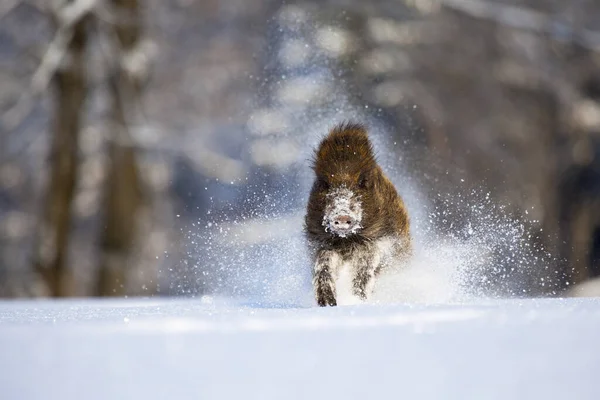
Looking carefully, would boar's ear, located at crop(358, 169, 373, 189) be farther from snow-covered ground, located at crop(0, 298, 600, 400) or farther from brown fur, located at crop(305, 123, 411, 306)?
snow-covered ground, located at crop(0, 298, 600, 400)

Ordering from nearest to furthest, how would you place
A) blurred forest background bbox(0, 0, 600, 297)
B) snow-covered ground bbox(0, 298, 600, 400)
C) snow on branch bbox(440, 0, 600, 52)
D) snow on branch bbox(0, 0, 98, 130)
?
1. snow-covered ground bbox(0, 298, 600, 400)
2. snow on branch bbox(0, 0, 98, 130)
3. blurred forest background bbox(0, 0, 600, 297)
4. snow on branch bbox(440, 0, 600, 52)

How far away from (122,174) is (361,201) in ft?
29.6

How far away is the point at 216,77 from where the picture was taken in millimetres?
20359

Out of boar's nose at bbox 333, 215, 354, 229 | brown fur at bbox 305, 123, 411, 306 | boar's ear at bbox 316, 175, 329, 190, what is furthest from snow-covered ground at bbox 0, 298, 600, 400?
boar's ear at bbox 316, 175, 329, 190

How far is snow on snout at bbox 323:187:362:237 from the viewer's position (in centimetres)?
513

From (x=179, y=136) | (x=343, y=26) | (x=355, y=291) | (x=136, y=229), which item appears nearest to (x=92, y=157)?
(x=179, y=136)

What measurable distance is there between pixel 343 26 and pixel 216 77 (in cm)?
629

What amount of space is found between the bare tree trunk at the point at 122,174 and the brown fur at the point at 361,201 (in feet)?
26.2

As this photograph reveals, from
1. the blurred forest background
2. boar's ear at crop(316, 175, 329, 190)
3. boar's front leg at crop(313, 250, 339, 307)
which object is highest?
the blurred forest background

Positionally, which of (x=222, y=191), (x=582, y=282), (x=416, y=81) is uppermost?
(x=416, y=81)

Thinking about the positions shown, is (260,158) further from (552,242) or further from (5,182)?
(5,182)

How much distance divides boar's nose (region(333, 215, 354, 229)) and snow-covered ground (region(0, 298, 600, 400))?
71.3 inches

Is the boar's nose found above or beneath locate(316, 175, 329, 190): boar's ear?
beneath

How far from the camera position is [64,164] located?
13.4 meters
